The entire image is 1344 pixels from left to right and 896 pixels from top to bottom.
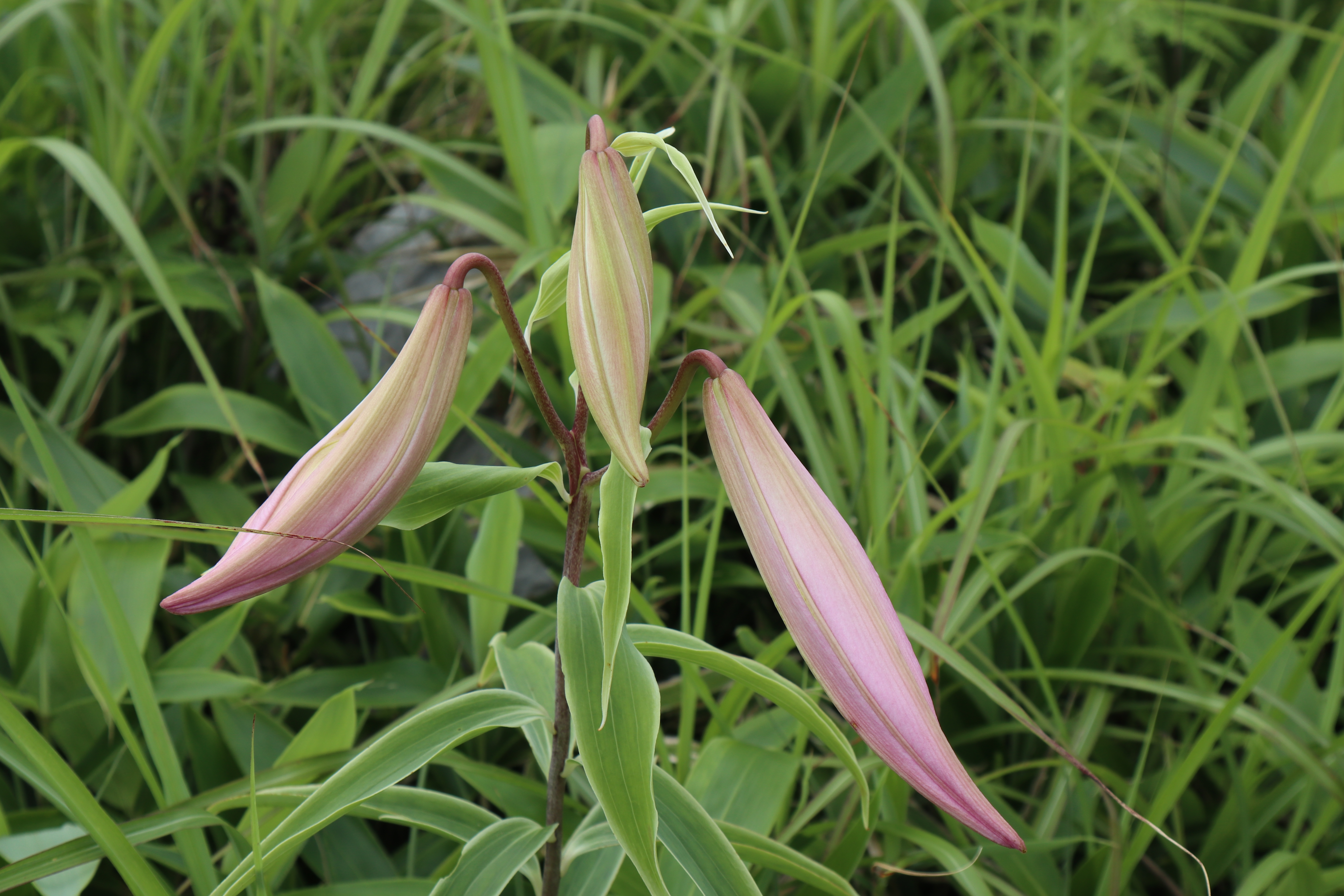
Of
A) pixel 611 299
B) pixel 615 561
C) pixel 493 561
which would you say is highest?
pixel 611 299

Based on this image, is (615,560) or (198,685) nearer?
(615,560)

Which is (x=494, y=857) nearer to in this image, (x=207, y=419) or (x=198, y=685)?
(x=198, y=685)

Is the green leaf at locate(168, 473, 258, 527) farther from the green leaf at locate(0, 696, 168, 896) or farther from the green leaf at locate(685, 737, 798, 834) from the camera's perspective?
the green leaf at locate(685, 737, 798, 834)

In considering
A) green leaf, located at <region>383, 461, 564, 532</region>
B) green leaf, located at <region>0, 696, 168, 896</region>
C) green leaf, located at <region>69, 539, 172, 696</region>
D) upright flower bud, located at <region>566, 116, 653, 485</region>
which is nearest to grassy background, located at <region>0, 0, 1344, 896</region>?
green leaf, located at <region>69, 539, 172, 696</region>

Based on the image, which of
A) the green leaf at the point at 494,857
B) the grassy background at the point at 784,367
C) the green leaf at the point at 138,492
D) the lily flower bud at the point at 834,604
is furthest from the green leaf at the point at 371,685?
the lily flower bud at the point at 834,604

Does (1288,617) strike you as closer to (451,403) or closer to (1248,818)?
(1248,818)

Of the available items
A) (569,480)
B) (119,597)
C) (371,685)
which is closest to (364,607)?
(371,685)
